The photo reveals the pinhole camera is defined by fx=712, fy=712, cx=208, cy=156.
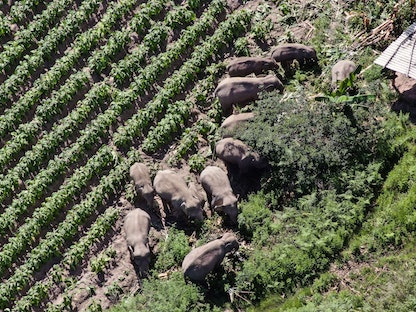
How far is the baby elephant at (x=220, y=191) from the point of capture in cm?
1778

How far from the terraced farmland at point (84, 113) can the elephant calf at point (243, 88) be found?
58cm

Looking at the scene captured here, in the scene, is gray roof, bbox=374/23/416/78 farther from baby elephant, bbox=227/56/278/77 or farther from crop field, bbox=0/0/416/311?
baby elephant, bbox=227/56/278/77

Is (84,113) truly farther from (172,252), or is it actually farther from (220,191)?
(172,252)

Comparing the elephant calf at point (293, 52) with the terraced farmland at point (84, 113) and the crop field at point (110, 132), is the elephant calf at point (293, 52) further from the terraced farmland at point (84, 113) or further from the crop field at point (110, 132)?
the terraced farmland at point (84, 113)

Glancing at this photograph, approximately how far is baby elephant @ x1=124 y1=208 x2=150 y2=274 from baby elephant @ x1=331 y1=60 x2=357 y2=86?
633cm

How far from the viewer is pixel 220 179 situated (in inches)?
712

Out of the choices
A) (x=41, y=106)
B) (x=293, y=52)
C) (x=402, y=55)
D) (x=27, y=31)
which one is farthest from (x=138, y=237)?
(x=402, y=55)

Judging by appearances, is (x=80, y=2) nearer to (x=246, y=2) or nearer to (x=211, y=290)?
(x=246, y=2)

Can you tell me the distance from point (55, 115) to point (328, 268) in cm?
887

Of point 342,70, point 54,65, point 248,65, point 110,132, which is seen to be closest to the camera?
point 342,70

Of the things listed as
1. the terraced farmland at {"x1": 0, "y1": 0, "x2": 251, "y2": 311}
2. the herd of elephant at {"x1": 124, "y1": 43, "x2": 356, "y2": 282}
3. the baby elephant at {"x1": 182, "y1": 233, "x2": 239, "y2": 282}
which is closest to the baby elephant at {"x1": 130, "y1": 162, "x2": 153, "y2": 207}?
the herd of elephant at {"x1": 124, "y1": 43, "x2": 356, "y2": 282}

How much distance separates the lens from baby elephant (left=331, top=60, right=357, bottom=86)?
1927 centimetres

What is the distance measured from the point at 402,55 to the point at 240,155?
16.2 ft

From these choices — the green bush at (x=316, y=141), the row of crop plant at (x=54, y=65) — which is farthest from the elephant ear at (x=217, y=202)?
the row of crop plant at (x=54, y=65)
